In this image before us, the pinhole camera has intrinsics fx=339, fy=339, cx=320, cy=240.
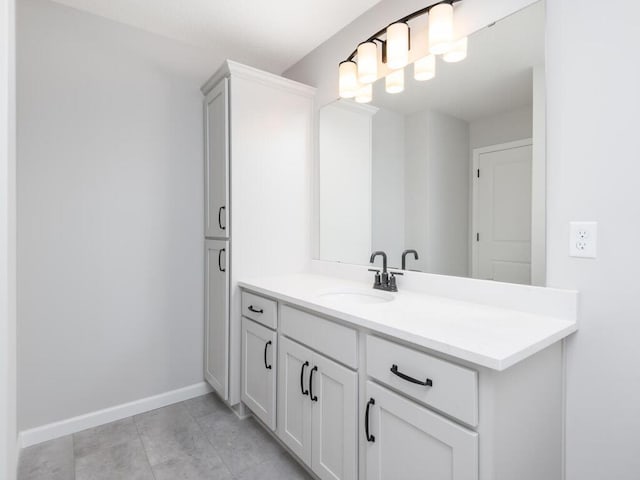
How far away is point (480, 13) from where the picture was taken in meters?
1.42

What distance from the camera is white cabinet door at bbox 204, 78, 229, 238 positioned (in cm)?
204

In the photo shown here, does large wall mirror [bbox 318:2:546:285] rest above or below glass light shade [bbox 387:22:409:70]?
below

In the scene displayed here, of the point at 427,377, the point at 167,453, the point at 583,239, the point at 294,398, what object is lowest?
the point at 167,453

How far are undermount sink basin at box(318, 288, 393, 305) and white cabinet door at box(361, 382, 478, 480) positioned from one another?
0.57 metres

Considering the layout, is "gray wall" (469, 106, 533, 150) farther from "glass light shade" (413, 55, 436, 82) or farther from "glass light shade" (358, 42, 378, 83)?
"glass light shade" (358, 42, 378, 83)

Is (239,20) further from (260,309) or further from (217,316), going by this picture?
(217,316)

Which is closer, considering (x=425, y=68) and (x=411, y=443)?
(x=411, y=443)

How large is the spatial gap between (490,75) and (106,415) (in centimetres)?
272

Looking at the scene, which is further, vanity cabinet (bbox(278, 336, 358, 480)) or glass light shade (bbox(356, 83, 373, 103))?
glass light shade (bbox(356, 83, 373, 103))

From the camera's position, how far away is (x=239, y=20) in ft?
6.66

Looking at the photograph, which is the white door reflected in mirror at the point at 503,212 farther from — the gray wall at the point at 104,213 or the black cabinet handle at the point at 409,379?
the gray wall at the point at 104,213

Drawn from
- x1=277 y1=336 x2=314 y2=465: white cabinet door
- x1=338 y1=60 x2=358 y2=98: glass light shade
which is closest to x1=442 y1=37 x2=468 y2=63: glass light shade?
x1=338 y1=60 x2=358 y2=98: glass light shade

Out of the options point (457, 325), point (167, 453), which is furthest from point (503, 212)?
point (167, 453)

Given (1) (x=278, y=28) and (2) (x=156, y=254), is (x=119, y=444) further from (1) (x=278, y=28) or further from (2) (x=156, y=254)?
(1) (x=278, y=28)
